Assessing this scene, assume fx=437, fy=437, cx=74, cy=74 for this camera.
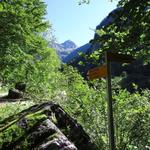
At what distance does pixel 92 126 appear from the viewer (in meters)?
10.2

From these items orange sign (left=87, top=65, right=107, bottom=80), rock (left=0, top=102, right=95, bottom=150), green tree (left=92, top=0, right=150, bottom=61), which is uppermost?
green tree (left=92, top=0, right=150, bottom=61)

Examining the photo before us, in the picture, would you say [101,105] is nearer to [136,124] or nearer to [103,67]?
[136,124]

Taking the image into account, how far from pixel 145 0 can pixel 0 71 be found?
20094 millimetres

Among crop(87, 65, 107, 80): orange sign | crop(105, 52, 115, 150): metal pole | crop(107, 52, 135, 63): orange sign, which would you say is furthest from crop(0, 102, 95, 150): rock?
crop(107, 52, 135, 63): orange sign

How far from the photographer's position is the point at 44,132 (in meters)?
7.91

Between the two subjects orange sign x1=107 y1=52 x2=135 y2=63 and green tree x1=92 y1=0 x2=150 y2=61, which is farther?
green tree x1=92 y1=0 x2=150 y2=61

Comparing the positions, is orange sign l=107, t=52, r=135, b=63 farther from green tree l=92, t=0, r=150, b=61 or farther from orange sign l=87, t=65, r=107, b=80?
green tree l=92, t=0, r=150, b=61

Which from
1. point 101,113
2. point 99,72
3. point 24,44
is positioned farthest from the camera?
point 24,44

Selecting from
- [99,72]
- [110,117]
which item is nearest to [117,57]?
[99,72]

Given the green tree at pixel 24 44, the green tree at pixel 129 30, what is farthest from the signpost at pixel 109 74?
the green tree at pixel 24 44

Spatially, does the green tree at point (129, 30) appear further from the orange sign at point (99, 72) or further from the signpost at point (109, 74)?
the orange sign at point (99, 72)

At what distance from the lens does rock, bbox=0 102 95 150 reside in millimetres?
7675

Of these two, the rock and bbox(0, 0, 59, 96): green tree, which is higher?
bbox(0, 0, 59, 96): green tree

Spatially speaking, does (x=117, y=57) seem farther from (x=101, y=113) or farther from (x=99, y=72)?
(x=101, y=113)
